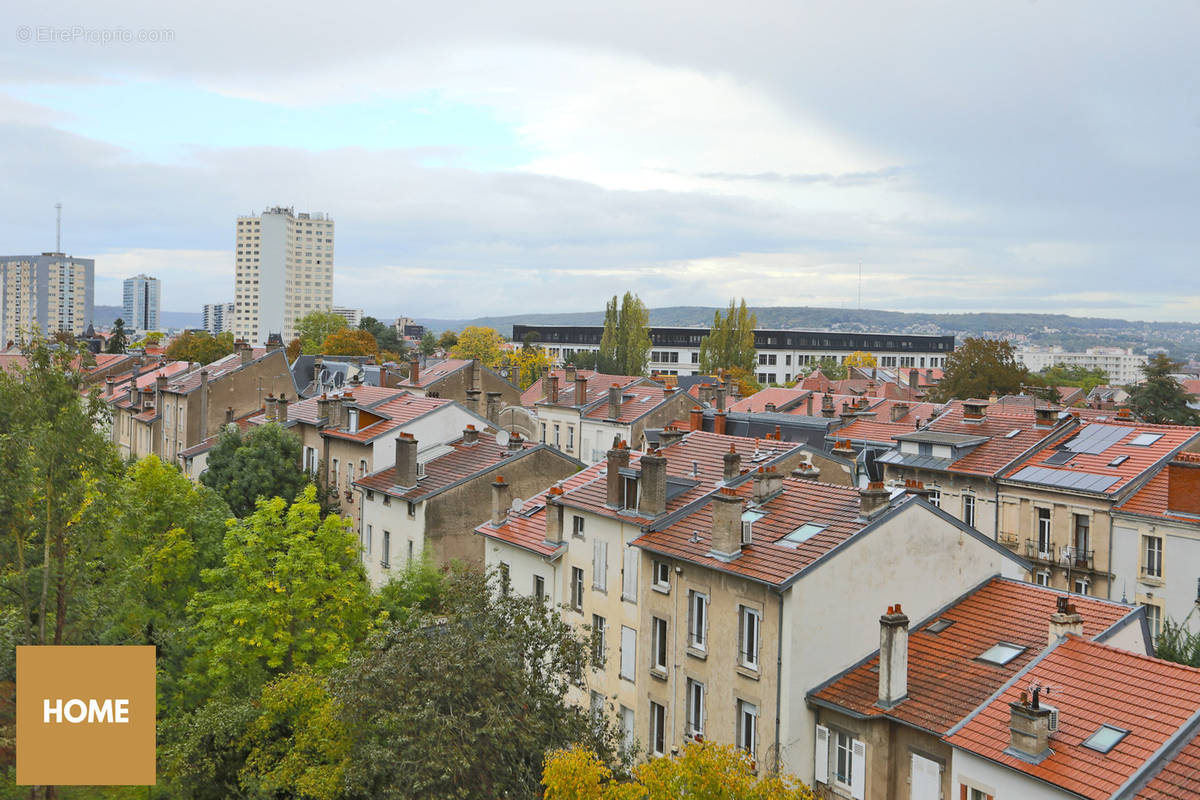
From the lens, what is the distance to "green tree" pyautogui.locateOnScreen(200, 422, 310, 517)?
51.2 metres

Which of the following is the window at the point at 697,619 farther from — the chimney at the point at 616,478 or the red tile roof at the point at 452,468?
the red tile roof at the point at 452,468

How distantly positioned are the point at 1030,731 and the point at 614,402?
185 ft

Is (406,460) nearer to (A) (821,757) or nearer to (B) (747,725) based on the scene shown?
(B) (747,725)

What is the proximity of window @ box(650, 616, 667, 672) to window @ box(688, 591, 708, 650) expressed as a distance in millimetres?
1391

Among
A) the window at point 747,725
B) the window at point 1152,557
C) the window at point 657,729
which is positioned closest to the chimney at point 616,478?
the window at point 657,729

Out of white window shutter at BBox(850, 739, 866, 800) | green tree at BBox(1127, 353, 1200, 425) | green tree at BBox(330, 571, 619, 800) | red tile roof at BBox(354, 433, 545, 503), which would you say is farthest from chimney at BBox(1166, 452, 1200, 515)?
A: green tree at BBox(1127, 353, 1200, 425)

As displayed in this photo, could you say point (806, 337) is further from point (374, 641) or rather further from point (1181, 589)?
point (374, 641)

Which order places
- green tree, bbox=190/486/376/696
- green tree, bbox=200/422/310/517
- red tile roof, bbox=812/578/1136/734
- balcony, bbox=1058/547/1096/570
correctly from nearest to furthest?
red tile roof, bbox=812/578/1136/734 < green tree, bbox=190/486/376/696 < balcony, bbox=1058/547/1096/570 < green tree, bbox=200/422/310/517

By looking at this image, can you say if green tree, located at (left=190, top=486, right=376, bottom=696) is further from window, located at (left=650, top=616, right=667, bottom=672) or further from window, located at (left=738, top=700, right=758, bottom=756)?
window, located at (left=738, top=700, right=758, bottom=756)

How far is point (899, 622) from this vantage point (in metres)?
23.0

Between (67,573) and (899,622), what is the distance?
72.3ft

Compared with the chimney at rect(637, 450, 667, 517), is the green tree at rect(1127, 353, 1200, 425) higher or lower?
higher

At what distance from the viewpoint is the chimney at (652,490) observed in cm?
3050

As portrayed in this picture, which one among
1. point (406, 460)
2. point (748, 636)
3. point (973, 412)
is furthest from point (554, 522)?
point (973, 412)
